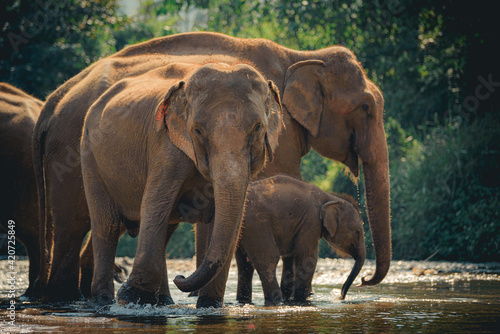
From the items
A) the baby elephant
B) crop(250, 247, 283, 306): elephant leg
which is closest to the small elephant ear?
the baby elephant

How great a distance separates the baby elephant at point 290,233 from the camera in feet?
25.9

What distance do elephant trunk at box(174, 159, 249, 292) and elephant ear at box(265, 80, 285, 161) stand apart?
1.47ft

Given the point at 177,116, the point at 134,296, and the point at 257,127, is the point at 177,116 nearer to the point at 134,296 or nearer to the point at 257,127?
the point at 257,127

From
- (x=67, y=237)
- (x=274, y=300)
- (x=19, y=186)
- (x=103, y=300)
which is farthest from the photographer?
(x=19, y=186)

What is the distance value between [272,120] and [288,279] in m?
2.91

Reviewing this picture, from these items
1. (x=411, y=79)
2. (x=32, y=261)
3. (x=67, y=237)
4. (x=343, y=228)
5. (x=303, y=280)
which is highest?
(x=411, y=79)

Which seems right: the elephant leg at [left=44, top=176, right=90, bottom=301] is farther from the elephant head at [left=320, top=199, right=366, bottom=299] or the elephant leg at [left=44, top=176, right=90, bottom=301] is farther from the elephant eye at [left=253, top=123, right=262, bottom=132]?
the elephant eye at [left=253, top=123, right=262, bottom=132]

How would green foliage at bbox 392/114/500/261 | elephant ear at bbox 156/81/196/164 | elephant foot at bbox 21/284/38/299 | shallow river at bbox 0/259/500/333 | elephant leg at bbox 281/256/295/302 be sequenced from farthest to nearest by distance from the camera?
green foliage at bbox 392/114/500/261, elephant foot at bbox 21/284/38/299, elephant leg at bbox 281/256/295/302, elephant ear at bbox 156/81/196/164, shallow river at bbox 0/259/500/333

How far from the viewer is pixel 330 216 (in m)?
8.49

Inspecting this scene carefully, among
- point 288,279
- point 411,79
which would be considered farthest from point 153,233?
point 411,79

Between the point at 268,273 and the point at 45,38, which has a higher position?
the point at 45,38

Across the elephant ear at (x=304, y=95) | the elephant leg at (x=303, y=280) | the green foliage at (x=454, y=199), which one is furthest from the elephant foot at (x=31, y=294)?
the green foliage at (x=454, y=199)

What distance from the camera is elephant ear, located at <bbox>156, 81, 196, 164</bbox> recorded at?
5629 mm

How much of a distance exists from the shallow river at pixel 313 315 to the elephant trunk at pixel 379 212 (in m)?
0.30
